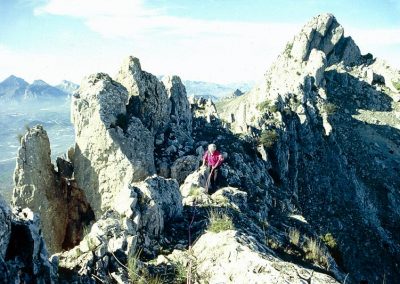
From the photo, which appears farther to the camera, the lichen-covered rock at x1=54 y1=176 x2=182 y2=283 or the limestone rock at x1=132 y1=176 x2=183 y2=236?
the limestone rock at x1=132 y1=176 x2=183 y2=236

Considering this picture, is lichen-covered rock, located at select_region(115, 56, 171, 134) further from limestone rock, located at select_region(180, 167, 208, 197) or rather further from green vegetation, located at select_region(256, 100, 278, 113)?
green vegetation, located at select_region(256, 100, 278, 113)

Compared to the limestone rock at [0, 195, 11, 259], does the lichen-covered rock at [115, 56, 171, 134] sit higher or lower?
Answer: higher

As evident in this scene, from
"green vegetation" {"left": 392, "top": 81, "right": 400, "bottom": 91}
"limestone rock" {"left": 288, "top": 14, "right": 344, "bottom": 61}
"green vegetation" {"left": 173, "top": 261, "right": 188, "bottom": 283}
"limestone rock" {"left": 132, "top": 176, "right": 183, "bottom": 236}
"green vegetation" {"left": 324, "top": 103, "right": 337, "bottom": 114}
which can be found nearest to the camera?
"green vegetation" {"left": 173, "top": 261, "right": 188, "bottom": 283}

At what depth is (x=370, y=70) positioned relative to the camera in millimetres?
88312

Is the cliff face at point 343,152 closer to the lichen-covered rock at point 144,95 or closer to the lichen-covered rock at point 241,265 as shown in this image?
the lichen-covered rock at point 241,265

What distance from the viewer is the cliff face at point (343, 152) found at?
43.6 meters

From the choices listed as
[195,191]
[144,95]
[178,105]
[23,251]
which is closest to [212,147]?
[195,191]

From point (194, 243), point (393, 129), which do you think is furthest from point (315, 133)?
point (194, 243)

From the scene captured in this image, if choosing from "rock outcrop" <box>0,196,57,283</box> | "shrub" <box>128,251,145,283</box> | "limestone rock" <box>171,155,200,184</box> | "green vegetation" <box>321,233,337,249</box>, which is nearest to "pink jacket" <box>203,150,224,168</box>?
"limestone rock" <box>171,155,200,184</box>

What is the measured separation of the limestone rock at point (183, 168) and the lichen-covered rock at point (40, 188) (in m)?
7.37

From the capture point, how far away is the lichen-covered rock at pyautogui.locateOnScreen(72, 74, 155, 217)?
23.0 metres

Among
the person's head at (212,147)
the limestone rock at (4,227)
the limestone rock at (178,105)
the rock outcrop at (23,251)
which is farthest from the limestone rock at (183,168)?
the limestone rock at (4,227)

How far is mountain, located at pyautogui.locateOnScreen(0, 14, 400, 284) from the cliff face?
0.24m

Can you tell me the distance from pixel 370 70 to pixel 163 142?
245ft
